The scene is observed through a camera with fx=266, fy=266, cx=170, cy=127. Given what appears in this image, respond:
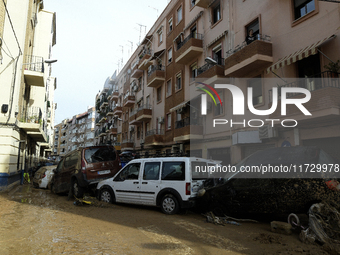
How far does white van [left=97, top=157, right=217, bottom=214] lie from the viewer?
25.1 ft

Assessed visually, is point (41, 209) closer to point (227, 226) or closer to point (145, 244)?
point (145, 244)

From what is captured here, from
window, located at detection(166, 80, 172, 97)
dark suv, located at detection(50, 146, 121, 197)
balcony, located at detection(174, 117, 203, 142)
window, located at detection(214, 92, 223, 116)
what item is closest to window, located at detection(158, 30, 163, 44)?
window, located at detection(166, 80, 172, 97)

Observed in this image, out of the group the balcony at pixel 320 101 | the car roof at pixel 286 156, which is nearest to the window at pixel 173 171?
the car roof at pixel 286 156

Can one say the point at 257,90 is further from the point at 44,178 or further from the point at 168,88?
the point at 44,178

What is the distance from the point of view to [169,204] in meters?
7.83

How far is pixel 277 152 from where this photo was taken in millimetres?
6934

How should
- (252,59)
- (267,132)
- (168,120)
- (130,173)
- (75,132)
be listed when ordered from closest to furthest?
1. (130,173)
2. (267,132)
3. (252,59)
4. (168,120)
5. (75,132)

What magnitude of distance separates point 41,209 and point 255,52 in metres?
10.9

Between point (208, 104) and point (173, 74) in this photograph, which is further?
point (173, 74)

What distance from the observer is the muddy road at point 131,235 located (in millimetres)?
4602

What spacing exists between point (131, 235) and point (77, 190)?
19.2ft

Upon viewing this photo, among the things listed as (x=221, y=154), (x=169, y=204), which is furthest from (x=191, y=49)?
(x=169, y=204)

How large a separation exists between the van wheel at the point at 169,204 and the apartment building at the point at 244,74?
19.7 feet

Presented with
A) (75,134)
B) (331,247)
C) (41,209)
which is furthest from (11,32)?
(75,134)
